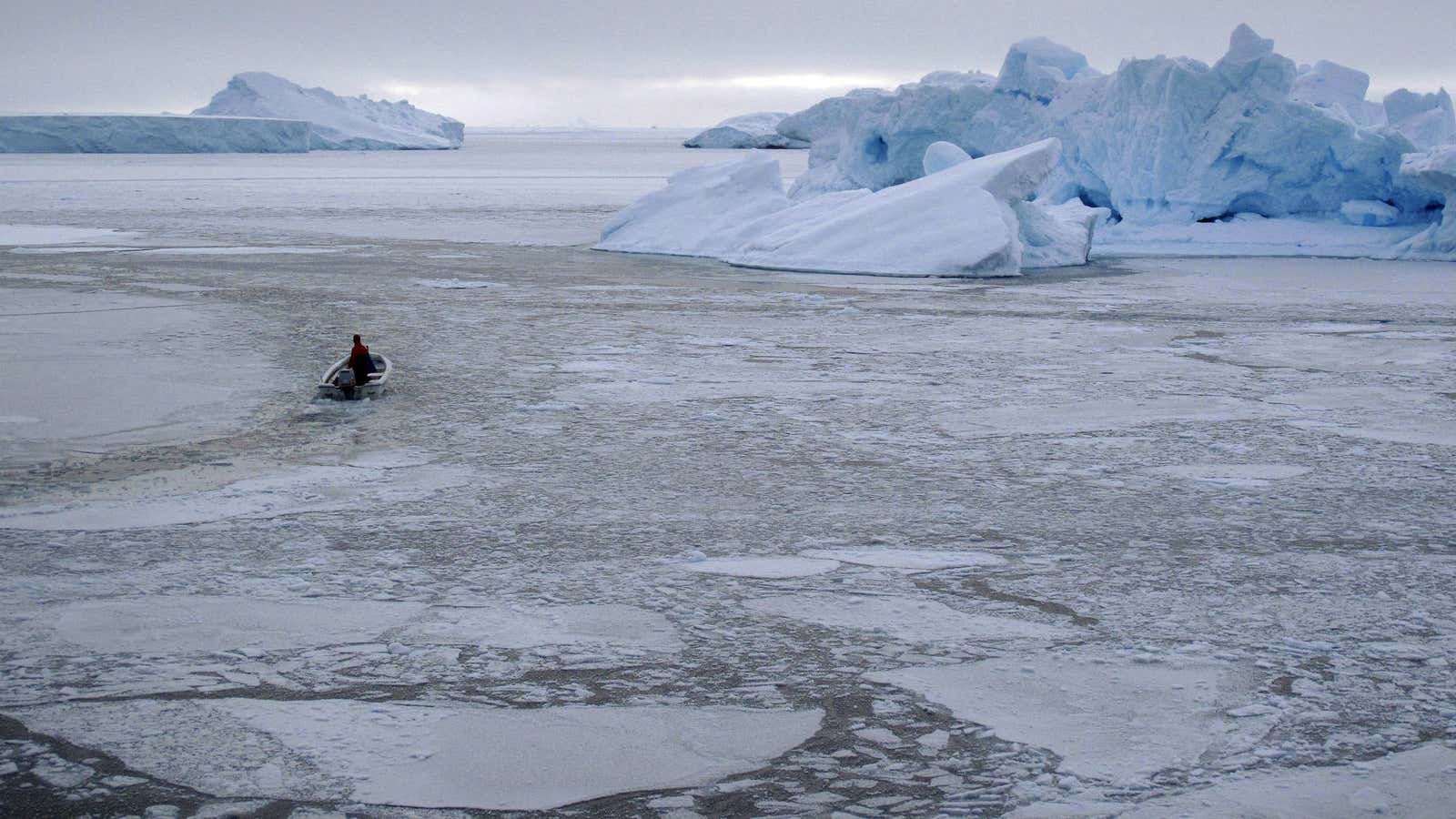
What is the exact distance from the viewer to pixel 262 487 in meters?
4.93

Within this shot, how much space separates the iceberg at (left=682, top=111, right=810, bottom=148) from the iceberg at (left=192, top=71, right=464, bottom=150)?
16.8 metres

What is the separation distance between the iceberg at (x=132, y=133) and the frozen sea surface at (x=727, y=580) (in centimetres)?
5448

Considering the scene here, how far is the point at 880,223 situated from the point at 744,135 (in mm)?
68031

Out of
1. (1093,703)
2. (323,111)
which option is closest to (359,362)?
(1093,703)

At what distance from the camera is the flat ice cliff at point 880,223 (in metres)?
13.5

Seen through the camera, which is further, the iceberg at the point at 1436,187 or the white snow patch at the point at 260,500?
the iceberg at the point at 1436,187

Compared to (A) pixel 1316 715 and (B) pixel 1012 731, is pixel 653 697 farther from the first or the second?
(A) pixel 1316 715

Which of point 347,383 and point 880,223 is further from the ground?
point 880,223

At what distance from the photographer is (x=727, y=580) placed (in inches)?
156

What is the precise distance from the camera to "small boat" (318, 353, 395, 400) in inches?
263

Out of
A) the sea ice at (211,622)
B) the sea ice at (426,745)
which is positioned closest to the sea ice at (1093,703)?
the sea ice at (426,745)

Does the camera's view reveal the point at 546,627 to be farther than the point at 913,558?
No

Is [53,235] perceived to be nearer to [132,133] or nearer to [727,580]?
[727,580]

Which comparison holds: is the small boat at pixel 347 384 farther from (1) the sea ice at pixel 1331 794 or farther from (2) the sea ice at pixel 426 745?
(1) the sea ice at pixel 1331 794
